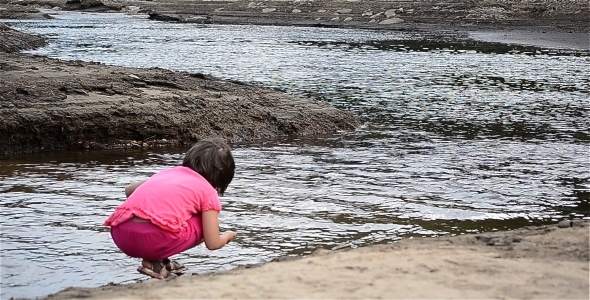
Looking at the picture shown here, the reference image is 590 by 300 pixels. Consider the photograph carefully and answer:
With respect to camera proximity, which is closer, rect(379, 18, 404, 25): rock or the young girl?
the young girl

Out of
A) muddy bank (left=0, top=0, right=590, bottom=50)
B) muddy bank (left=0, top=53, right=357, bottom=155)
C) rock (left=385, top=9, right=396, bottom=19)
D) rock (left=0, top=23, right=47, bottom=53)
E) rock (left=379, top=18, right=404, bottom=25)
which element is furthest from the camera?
rock (left=385, top=9, right=396, bottom=19)

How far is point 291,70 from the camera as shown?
843 inches

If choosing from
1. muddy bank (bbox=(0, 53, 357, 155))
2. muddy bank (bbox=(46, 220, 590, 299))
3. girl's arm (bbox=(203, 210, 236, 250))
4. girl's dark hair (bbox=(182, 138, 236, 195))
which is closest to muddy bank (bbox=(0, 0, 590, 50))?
muddy bank (bbox=(0, 53, 357, 155))

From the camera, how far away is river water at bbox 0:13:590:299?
21.5 ft

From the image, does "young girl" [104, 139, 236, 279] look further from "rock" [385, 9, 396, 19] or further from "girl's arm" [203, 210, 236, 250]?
"rock" [385, 9, 396, 19]

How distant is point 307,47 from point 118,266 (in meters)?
25.0

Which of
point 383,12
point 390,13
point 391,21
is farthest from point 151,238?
point 383,12

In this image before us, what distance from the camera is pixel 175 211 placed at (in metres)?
5.10

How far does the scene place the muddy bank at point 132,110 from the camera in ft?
34.7

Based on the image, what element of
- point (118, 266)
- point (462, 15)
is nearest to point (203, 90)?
point (118, 266)

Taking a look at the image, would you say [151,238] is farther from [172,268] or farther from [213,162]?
[213,162]

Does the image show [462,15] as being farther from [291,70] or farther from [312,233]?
[312,233]

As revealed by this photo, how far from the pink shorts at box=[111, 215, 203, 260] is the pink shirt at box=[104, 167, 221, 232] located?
0.04 m

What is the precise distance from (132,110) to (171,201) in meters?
6.23
